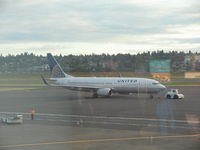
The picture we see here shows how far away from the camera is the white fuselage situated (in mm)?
50250

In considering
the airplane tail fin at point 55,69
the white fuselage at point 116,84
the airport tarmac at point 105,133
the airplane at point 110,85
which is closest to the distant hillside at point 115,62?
the airplane tail fin at point 55,69

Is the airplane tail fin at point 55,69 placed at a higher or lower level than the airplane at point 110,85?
higher

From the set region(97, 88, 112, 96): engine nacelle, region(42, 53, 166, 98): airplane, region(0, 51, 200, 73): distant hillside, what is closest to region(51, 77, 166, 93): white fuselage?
region(42, 53, 166, 98): airplane

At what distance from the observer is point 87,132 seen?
2170 centimetres

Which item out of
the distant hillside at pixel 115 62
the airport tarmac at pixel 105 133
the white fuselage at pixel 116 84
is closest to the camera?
the airport tarmac at pixel 105 133

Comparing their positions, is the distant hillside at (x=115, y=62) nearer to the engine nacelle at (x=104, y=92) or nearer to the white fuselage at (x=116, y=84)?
the white fuselage at (x=116, y=84)

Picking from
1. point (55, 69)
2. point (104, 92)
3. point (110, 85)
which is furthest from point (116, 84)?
point (55, 69)

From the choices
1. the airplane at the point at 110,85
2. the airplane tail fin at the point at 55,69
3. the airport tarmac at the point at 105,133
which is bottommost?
the airport tarmac at the point at 105,133

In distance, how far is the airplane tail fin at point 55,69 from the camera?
60.4 metres

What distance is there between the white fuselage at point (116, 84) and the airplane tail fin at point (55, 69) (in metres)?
1.84

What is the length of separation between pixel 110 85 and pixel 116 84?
1.05 m

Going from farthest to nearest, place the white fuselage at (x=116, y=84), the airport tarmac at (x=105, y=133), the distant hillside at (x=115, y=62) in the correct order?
the distant hillside at (x=115, y=62) → the white fuselage at (x=116, y=84) → the airport tarmac at (x=105, y=133)

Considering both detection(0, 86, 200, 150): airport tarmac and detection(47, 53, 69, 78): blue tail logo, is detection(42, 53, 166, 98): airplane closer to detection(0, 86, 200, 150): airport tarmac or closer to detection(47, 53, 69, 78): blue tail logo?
detection(47, 53, 69, 78): blue tail logo

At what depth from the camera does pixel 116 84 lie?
52.4 m
